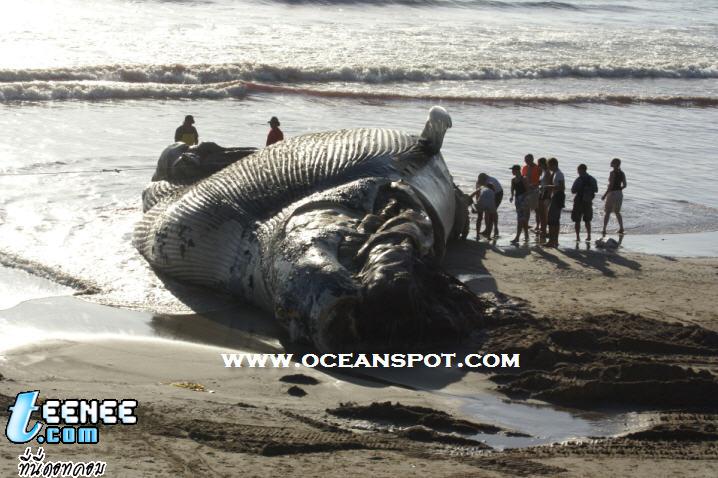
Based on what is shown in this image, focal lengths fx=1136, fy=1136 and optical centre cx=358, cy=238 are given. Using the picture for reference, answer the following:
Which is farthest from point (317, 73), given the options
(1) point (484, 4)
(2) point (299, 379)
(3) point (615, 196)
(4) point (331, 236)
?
(2) point (299, 379)

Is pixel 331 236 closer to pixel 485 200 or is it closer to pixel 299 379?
pixel 299 379

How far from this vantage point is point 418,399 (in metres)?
8.49

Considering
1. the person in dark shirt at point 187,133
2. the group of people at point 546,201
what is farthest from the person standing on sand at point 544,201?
the person in dark shirt at point 187,133

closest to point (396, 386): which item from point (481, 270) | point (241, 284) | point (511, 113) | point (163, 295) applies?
point (241, 284)

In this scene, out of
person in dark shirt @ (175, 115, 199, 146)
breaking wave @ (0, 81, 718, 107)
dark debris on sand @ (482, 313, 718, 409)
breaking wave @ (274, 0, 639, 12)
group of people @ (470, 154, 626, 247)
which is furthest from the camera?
breaking wave @ (274, 0, 639, 12)

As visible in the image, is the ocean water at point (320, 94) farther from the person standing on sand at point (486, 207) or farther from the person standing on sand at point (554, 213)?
the person standing on sand at point (554, 213)

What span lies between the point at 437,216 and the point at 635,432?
4475 mm

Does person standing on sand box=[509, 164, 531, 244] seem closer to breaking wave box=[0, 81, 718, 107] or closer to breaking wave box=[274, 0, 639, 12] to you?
breaking wave box=[0, 81, 718, 107]

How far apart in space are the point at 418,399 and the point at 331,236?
2.11 meters

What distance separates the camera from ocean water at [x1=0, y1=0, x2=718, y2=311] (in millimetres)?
15781

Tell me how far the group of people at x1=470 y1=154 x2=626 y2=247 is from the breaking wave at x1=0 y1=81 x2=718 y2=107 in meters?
13.7

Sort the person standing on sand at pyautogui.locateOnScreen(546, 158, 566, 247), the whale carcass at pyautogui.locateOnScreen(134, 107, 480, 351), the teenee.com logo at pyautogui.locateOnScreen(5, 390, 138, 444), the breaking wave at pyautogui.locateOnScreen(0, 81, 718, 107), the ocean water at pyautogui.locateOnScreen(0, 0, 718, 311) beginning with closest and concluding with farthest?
the teenee.com logo at pyautogui.locateOnScreen(5, 390, 138, 444) → the whale carcass at pyautogui.locateOnScreen(134, 107, 480, 351) → the person standing on sand at pyautogui.locateOnScreen(546, 158, 566, 247) → the ocean water at pyautogui.locateOnScreen(0, 0, 718, 311) → the breaking wave at pyautogui.locateOnScreen(0, 81, 718, 107)

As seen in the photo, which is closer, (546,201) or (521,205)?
(521,205)

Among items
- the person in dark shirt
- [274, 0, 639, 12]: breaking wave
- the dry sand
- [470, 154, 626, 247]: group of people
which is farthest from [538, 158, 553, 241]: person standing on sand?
[274, 0, 639, 12]: breaking wave
